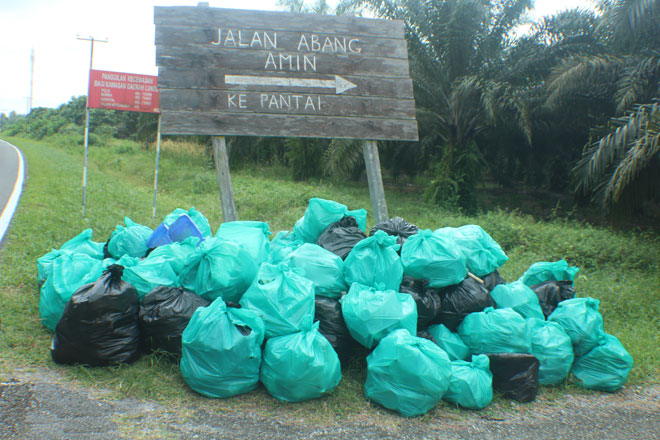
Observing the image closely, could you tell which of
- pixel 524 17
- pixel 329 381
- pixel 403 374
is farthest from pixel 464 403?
pixel 524 17

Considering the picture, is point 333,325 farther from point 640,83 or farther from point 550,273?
point 640,83

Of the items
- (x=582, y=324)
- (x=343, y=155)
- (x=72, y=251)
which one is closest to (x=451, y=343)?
(x=582, y=324)

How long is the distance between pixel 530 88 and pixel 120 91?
8711 millimetres

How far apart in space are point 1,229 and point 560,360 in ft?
20.6

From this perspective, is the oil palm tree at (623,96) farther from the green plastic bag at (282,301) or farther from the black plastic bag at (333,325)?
the green plastic bag at (282,301)

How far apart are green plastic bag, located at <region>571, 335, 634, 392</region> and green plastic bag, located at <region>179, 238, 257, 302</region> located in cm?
253

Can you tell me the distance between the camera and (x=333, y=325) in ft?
11.5

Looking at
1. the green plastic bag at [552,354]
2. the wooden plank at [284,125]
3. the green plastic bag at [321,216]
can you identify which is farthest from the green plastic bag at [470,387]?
the wooden plank at [284,125]

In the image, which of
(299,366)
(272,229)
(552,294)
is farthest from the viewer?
(272,229)

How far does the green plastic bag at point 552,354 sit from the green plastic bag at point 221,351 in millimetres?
1997

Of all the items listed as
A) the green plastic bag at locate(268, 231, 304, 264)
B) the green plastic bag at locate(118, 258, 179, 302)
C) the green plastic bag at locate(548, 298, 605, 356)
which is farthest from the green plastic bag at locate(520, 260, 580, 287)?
the green plastic bag at locate(118, 258, 179, 302)

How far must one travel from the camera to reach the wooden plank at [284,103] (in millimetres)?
4652

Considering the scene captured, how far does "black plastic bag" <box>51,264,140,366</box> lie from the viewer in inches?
125

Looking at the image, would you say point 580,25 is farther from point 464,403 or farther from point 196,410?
point 196,410
